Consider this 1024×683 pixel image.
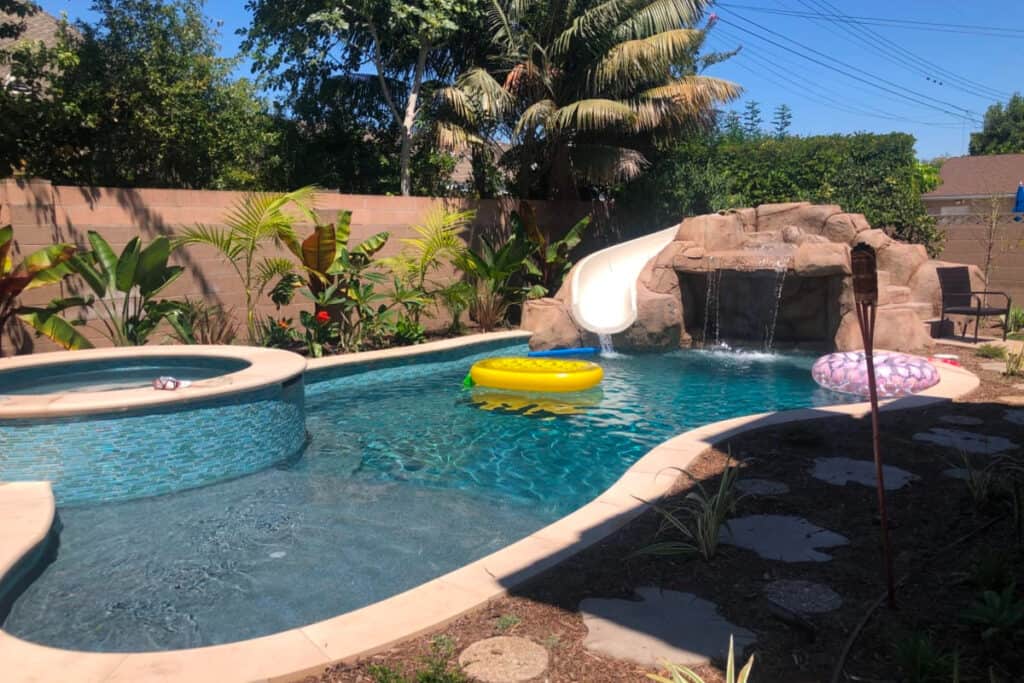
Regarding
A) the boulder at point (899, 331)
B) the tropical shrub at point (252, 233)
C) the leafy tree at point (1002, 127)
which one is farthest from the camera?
the leafy tree at point (1002, 127)

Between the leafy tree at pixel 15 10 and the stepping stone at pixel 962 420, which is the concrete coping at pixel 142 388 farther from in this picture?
the leafy tree at pixel 15 10

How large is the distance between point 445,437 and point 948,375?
236 inches

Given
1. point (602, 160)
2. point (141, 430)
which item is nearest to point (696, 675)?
point (141, 430)

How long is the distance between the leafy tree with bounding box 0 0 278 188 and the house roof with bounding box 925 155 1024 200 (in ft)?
79.3

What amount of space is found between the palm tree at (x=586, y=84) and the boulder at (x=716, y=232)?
3220 millimetres

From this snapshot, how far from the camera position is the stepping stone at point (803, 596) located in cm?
362

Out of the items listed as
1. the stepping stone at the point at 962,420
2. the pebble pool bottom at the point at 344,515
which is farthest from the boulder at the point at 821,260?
the stepping stone at the point at 962,420

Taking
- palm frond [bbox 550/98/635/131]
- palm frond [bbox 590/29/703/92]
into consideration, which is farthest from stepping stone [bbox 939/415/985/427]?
palm frond [bbox 590/29/703/92]

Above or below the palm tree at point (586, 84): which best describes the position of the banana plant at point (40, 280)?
below

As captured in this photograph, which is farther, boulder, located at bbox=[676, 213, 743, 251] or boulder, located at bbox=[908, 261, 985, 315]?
boulder, located at bbox=[676, 213, 743, 251]

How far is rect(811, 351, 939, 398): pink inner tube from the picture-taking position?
8398 millimetres

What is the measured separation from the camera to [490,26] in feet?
53.9

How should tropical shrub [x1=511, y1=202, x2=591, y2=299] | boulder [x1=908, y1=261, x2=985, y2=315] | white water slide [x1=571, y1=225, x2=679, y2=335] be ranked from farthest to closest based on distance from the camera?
1. tropical shrub [x1=511, y1=202, x2=591, y2=299]
2. white water slide [x1=571, y1=225, x2=679, y2=335]
3. boulder [x1=908, y1=261, x2=985, y2=315]

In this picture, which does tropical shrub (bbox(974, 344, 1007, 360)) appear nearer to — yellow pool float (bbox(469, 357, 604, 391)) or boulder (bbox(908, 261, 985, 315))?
boulder (bbox(908, 261, 985, 315))
